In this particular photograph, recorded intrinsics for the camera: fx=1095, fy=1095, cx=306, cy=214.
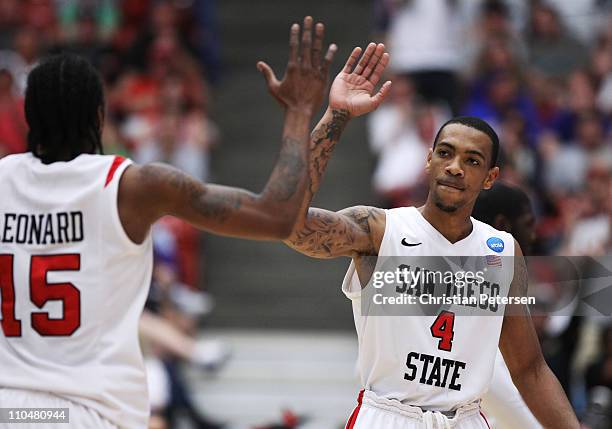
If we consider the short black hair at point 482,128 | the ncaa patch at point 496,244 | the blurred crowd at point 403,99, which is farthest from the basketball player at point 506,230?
the blurred crowd at point 403,99

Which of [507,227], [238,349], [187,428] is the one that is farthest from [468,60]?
[507,227]

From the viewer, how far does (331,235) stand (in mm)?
4688

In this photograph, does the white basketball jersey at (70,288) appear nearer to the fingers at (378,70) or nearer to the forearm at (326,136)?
the forearm at (326,136)

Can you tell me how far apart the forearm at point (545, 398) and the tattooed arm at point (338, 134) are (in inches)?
42.8

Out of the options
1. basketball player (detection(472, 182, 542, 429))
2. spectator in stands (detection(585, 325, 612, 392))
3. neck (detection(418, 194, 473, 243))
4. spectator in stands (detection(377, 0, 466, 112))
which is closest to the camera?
neck (detection(418, 194, 473, 243))

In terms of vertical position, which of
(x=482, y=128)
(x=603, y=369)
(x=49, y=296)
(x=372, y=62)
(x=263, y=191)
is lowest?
(x=603, y=369)

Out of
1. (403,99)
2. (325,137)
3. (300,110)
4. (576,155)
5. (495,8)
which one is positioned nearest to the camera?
(300,110)

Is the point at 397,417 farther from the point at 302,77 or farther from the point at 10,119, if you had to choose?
the point at 10,119

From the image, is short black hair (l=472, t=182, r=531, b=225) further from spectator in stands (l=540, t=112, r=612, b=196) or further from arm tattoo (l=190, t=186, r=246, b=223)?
spectator in stands (l=540, t=112, r=612, b=196)

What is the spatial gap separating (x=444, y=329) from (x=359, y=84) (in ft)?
3.74

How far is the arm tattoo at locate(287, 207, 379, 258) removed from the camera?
465 cm

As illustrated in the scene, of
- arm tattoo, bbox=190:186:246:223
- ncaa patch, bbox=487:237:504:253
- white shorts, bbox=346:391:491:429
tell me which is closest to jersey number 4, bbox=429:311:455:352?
white shorts, bbox=346:391:491:429

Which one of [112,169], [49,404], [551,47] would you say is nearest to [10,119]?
[551,47]

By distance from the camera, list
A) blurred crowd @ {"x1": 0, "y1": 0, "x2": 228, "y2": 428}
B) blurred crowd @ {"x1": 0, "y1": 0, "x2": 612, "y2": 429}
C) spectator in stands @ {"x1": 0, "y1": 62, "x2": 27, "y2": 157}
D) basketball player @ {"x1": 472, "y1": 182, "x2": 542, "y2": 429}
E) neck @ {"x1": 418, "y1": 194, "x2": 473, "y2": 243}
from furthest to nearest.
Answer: spectator in stands @ {"x1": 0, "y1": 62, "x2": 27, "y2": 157}
blurred crowd @ {"x1": 0, "y1": 0, "x2": 612, "y2": 429}
blurred crowd @ {"x1": 0, "y1": 0, "x2": 228, "y2": 428}
basketball player @ {"x1": 472, "y1": 182, "x2": 542, "y2": 429}
neck @ {"x1": 418, "y1": 194, "x2": 473, "y2": 243}
